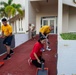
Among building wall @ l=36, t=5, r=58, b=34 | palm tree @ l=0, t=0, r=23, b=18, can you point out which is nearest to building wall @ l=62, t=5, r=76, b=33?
building wall @ l=36, t=5, r=58, b=34

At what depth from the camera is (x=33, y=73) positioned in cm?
780

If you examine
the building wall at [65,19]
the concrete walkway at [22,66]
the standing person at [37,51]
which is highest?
the building wall at [65,19]

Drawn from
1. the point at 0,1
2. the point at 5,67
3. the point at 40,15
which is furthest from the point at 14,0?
the point at 5,67

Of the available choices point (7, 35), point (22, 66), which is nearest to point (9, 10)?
point (7, 35)

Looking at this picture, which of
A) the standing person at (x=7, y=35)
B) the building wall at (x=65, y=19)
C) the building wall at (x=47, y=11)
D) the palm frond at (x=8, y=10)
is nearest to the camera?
the standing person at (x=7, y=35)

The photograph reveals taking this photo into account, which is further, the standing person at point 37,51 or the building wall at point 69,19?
the building wall at point 69,19

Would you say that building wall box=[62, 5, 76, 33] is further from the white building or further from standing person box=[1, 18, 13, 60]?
standing person box=[1, 18, 13, 60]

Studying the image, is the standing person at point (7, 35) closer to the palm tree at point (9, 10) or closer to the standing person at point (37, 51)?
the standing person at point (37, 51)

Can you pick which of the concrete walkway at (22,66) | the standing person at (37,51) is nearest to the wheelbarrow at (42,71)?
the concrete walkway at (22,66)

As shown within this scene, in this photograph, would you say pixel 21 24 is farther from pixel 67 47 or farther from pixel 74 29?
pixel 67 47

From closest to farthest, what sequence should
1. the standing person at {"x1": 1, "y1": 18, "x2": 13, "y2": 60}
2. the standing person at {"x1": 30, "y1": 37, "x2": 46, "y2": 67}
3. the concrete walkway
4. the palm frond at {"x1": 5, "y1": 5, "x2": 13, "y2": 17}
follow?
the standing person at {"x1": 30, "y1": 37, "x2": 46, "y2": 67}, the concrete walkway, the standing person at {"x1": 1, "y1": 18, "x2": 13, "y2": 60}, the palm frond at {"x1": 5, "y1": 5, "x2": 13, "y2": 17}

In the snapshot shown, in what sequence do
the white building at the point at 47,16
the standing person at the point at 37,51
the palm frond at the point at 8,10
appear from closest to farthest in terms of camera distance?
the standing person at the point at 37,51 → the palm frond at the point at 8,10 → the white building at the point at 47,16

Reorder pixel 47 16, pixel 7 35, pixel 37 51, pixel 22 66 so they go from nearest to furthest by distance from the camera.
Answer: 1. pixel 37 51
2. pixel 22 66
3. pixel 7 35
4. pixel 47 16

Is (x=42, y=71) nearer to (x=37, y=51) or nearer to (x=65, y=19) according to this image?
(x=37, y=51)
